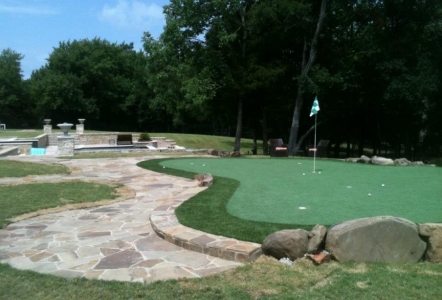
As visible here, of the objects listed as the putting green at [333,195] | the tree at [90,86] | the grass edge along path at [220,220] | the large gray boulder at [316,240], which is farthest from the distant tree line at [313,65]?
the tree at [90,86]

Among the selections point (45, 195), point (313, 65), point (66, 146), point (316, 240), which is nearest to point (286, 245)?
point (316, 240)

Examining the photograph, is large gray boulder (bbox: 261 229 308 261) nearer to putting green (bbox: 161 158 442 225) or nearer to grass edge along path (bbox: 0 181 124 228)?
putting green (bbox: 161 158 442 225)

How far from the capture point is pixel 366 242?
362 centimetres

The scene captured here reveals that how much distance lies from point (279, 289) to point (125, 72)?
49.9 meters

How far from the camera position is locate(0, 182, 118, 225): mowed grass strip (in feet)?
19.5

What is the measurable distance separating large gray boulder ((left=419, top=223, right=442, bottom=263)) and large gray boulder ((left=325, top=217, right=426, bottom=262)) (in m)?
0.17

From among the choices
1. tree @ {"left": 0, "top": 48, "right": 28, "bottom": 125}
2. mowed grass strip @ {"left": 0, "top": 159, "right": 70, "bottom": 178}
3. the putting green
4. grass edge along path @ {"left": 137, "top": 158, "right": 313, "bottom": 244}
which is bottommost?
mowed grass strip @ {"left": 0, "top": 159, "right": 70, "bottom": 178}

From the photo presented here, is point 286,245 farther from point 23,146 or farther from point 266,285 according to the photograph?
point 23,146

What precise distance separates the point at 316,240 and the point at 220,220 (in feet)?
4.55

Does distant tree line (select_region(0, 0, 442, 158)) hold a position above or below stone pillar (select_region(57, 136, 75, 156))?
above

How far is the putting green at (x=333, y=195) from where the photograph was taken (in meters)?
4.85

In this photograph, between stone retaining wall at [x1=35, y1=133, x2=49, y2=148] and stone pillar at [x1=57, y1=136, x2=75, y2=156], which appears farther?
stone retaining wall at [x1=35, y1=133, x2=49, y2=148]

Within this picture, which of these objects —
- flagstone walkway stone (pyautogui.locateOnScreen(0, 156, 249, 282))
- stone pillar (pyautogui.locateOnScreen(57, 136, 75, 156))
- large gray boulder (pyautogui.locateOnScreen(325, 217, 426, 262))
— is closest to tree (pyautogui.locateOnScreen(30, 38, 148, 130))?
stone pillar (pyautogui.locateOnScreen(57, 136, 75, 156))

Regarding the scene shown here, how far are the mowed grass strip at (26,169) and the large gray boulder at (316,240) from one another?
831 cm
